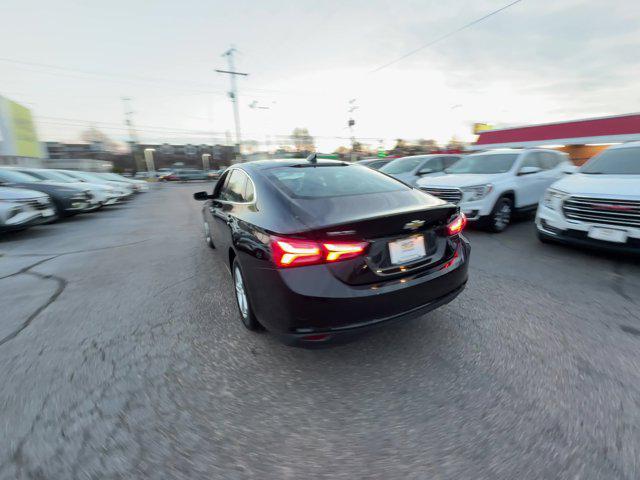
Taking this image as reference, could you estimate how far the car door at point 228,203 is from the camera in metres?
3.27

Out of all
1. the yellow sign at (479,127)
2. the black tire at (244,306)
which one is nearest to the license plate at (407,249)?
the black tire at (244,306)

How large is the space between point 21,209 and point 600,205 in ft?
34.5

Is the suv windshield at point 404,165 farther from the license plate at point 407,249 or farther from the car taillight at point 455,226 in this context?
the license plate at point 407,249

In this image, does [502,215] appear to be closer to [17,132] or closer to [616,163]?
[616,163]

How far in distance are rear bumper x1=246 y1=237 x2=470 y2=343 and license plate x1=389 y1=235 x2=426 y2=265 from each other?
0.43 ft

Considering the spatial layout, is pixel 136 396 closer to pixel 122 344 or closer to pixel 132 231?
pixel 122 344

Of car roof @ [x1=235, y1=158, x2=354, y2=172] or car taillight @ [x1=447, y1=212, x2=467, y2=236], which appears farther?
car roof @ [x1=235, y1=158, x2=354, y2=172]

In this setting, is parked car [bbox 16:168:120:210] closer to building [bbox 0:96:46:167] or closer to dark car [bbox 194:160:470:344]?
dark car [bbox 194:160:470:344]

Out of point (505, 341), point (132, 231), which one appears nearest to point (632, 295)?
point (505, 341)

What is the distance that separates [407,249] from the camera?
7.38ft

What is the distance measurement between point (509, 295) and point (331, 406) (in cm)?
255

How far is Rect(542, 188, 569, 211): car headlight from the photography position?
4.64m

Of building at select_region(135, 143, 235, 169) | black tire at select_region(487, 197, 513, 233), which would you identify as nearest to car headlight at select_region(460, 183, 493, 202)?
black tire at select_region(487, 197, 513, 233)

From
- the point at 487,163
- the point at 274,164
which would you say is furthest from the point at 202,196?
the point at 487,163
